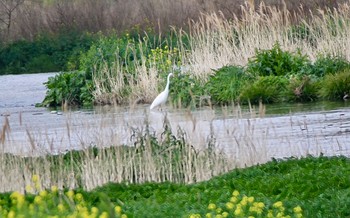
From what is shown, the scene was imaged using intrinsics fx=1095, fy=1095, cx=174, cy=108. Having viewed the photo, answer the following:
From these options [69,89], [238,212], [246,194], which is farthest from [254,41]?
[238,212]

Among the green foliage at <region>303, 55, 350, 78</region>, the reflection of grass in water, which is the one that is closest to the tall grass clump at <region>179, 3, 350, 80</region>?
the green foliage at <region>303, 55, 350, 78</region>

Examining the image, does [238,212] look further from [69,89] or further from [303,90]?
[69,89]

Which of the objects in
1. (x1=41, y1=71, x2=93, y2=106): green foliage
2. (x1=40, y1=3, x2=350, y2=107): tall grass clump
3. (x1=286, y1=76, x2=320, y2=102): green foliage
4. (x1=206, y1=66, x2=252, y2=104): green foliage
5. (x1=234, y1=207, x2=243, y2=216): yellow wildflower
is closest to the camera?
(x1=234, y1=207, x2=243, y2=216): yellow wildflower

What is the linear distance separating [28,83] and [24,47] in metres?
9.44

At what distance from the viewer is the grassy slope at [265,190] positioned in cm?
900

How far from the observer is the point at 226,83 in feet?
80.1

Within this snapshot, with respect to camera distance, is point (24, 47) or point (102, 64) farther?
point (24, 47)

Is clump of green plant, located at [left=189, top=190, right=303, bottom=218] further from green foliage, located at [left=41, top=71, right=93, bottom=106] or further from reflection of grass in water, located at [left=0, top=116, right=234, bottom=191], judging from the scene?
green foliage, located at [left=41, top=71, right=93, bottom=106]

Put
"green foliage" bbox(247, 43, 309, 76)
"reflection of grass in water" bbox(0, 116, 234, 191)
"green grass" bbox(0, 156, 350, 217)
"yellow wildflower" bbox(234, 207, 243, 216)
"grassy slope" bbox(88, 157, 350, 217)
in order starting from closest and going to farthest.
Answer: "yellow wildflower" bbox(234, 207, 243, 216), "green grass" bbox(0, 156, 350, 217), "grassy slope" bbox(88, 157, 350, 217), "reflection of grass in water" bbox(0, 116, 234, 191), "green foliage" bbox(247, 43, 309, 76)

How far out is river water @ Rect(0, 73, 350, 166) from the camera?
13.0m

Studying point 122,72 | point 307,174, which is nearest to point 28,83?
point 122,72

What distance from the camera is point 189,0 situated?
46531 mm

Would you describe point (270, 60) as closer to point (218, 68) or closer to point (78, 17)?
point (218, 68)

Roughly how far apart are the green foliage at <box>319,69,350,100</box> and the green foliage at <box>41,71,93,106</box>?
286 inches
